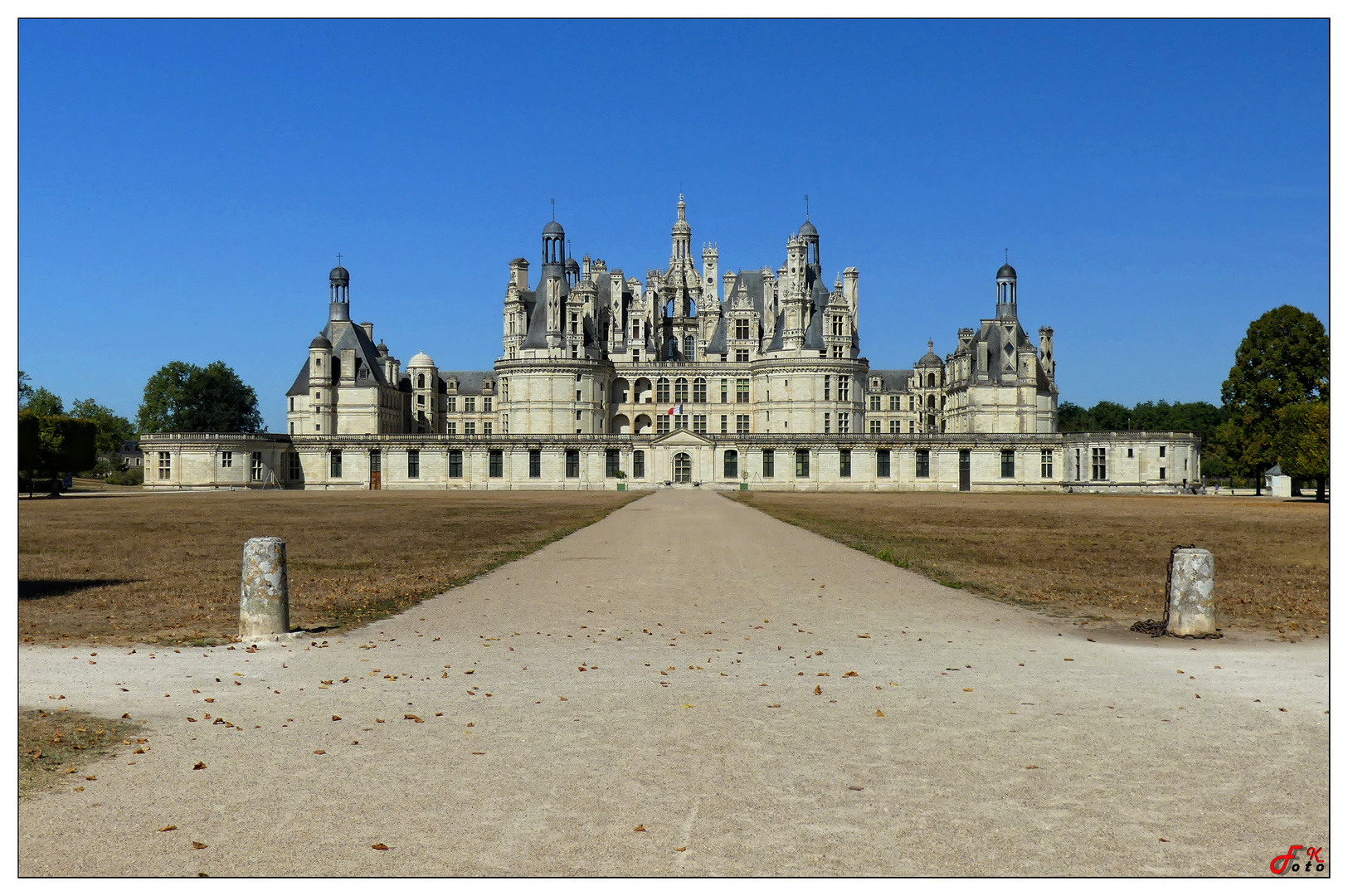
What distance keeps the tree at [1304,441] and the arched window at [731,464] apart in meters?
50.0

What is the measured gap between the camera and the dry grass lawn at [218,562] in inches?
549

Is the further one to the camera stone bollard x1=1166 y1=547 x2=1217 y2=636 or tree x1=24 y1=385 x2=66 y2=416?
tree x1=24 y1=385 x2=66 y2=416

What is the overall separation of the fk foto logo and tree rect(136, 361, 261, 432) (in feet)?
391

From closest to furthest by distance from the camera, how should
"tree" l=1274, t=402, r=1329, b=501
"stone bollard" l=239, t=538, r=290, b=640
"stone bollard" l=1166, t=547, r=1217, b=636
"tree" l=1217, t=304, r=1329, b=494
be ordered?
"stone bollard" l=1166, t=547, r=1217, b=636 → "stone bollard" l=239, t=538, r=290, b=640 → "tree" l=1274, t=402, r=1329, b=501 → "tree" l=1217, t=304, r=1329, b=494

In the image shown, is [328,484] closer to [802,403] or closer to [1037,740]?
[802,403]

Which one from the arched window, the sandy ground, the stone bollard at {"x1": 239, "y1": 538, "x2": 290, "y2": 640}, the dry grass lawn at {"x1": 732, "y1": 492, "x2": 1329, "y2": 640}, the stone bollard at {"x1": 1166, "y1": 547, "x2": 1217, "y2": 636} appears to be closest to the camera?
the sandy ground

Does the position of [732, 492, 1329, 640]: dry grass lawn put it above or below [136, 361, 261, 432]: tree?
below

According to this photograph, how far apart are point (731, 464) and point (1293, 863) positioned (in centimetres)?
9317

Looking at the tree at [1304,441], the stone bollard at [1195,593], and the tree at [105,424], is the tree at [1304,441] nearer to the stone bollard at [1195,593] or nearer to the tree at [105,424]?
the stone bollard at [1195,593]

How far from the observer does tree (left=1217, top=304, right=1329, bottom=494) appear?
5863cm

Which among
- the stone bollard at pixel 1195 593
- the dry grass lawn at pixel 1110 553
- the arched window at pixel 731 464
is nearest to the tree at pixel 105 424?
the arched window at pixel 731 464

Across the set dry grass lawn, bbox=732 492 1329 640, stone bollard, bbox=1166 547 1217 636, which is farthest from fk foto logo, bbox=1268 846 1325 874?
dry grass lawn, bbox=732 492 1329 640

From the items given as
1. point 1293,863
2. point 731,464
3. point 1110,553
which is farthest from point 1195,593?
point 731,464

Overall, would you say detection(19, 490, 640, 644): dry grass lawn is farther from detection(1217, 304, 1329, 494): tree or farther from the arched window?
the arched window
